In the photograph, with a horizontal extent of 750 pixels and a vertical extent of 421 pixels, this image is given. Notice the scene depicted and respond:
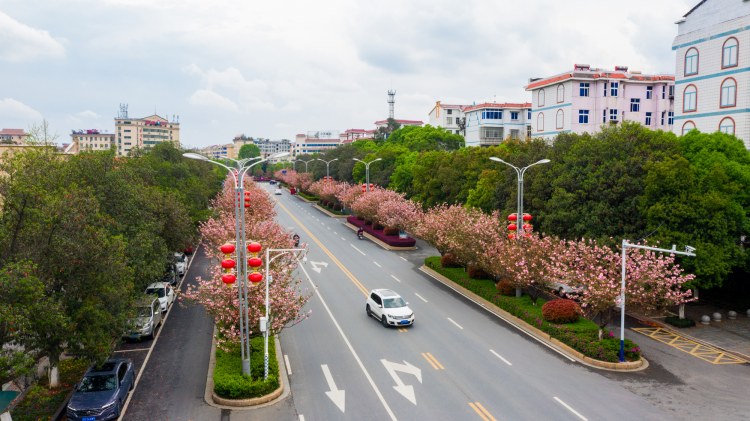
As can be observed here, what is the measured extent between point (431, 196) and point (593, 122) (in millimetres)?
19558

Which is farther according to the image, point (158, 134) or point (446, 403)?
point (158, 134)

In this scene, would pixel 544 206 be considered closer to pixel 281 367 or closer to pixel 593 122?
pixel 281 367

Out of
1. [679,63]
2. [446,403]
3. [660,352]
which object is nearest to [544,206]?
[660,352]

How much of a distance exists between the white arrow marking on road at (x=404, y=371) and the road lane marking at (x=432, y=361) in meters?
0.76

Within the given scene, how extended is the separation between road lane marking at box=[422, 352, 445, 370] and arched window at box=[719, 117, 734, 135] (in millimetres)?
26286

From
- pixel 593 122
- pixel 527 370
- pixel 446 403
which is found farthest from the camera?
pixel 593 122

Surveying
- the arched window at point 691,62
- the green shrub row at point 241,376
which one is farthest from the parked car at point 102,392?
the arched window at point 691,62

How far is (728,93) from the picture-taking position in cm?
3662

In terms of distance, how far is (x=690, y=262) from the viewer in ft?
88.6

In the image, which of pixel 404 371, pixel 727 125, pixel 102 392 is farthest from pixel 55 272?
pixel 727 125

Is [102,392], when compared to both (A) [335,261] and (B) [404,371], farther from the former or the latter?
(A) [335,261]

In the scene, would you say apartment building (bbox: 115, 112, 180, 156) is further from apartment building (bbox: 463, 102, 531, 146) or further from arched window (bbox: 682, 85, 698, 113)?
arched window (bbox: 682, 85, 698, 113)

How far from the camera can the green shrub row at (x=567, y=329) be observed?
74.9 feet

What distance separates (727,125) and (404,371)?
28.6 metres
